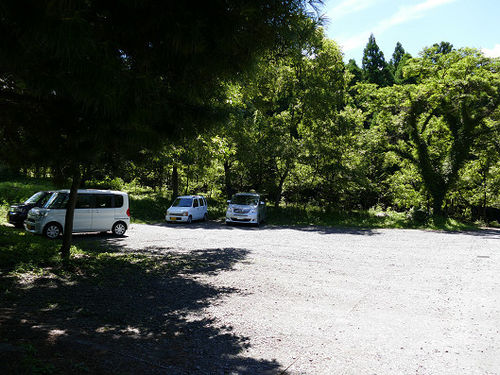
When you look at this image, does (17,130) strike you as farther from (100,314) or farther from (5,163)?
(100,314)

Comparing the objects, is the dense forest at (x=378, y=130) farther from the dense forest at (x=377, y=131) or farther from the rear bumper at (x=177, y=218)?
the rear bumper at (x=177, y=218)

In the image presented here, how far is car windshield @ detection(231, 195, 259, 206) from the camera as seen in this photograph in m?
20.9

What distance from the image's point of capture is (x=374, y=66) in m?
53.4

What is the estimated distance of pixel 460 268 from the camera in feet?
31.5

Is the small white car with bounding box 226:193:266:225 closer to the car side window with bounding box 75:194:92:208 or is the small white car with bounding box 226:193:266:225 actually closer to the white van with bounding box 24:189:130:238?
the white van with bounding box 24:189:130:238

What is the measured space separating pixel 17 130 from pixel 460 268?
34.9 feet

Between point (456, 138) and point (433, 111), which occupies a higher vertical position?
point (433, 111)

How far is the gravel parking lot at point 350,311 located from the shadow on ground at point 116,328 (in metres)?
0.07

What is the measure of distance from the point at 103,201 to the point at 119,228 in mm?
1291

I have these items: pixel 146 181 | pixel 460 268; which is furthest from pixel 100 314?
pixel 146 181

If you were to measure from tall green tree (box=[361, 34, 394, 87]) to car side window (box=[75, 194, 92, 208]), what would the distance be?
150 ft

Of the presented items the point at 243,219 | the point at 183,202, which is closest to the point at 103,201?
the point at 183,202

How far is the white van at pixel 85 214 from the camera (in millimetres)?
12109

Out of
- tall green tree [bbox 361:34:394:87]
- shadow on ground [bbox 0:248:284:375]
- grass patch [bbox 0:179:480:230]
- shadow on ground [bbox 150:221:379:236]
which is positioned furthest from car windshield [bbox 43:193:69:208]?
tall green tree [bbox 361:34:394:87]
